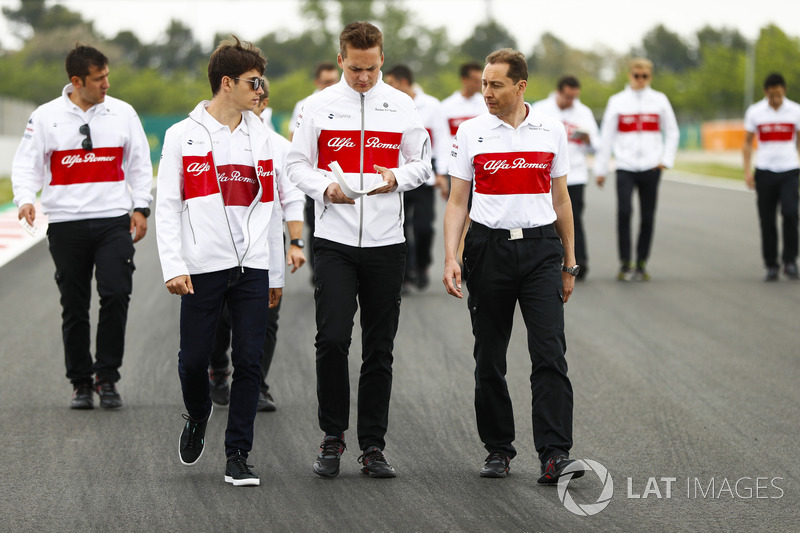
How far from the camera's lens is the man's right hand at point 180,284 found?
222 inches

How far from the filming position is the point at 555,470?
567 centimetres

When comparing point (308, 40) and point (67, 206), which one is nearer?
point (67, 206)

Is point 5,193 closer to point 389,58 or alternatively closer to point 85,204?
point 85,204

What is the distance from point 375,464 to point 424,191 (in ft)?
21.9

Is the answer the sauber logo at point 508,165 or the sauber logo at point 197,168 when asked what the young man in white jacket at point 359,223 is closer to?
the sauber logo at point 508,165

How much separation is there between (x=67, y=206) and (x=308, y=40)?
10600cm

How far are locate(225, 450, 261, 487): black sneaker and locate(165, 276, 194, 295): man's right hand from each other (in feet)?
2.71

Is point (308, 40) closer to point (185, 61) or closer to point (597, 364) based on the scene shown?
point (185, 61)

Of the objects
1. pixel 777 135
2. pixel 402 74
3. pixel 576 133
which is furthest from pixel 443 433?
pixel 777 135

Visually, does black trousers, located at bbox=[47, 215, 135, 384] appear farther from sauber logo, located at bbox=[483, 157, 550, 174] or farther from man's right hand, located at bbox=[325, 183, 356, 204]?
sauber logo, located at bbox=[483, 157, 550, 174]

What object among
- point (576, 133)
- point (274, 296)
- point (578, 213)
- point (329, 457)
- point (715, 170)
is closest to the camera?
point (329, 457)

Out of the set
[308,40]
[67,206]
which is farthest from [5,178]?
[308,40]

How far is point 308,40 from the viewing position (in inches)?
4380

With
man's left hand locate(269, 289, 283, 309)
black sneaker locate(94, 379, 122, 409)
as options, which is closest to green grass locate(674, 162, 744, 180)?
black sneaker locate(94, 379, 122, 409)
